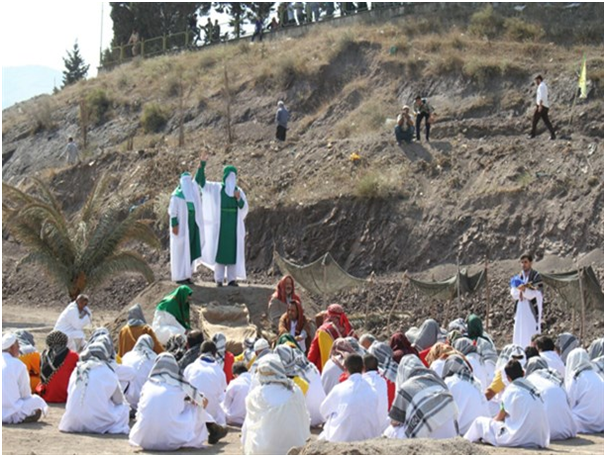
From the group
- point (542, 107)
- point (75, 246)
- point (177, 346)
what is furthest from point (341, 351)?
point (542, 107)

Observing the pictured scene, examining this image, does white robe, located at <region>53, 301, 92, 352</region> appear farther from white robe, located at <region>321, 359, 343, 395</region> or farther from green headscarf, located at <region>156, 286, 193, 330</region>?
white robe, located at <region>321, 359, 343, 395</region>

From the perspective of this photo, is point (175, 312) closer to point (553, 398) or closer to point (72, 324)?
point (72, 324)

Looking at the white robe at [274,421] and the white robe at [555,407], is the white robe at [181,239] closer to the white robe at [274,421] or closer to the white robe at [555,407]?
the white robe at [555,407]

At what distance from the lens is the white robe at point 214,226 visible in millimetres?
19172

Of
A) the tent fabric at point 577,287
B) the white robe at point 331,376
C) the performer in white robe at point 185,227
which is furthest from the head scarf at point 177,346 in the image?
the tent fabric at point 577,287

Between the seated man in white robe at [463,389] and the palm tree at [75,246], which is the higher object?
the palm tree at [75,246]

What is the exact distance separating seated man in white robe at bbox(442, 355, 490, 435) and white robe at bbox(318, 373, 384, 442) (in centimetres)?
97

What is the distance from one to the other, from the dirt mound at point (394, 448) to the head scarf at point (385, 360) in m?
3.14

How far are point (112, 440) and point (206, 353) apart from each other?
5.29ft

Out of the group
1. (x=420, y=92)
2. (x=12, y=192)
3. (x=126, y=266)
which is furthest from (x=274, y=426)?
(x=420, y=92)

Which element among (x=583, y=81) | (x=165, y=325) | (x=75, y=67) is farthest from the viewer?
(x=75, y=67)

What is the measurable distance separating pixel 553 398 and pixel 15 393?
5362mm

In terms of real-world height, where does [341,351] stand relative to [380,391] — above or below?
above

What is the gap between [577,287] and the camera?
19219 millimetres
